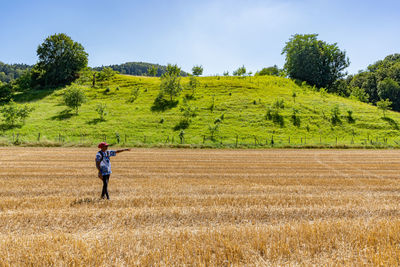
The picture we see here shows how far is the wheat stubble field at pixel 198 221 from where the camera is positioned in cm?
536

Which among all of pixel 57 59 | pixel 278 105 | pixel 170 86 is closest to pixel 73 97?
pixel 170 86

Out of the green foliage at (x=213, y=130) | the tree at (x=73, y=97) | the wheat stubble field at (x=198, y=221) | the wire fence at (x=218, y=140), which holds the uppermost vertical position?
the tree at (x=73, y=97)

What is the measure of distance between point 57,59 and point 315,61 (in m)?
107

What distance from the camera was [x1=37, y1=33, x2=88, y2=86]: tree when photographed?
86.9 meters

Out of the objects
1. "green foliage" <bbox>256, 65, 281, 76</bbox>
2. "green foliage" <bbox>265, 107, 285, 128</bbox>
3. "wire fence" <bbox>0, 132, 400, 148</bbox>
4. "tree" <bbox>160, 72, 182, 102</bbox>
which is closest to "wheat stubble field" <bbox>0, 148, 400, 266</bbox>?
"wire fence" <bbox>0, 132, 400, 148</bbox>

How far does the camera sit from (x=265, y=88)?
81562 millimetres

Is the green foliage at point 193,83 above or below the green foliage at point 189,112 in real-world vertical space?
above

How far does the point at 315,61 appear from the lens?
9669 centimetres

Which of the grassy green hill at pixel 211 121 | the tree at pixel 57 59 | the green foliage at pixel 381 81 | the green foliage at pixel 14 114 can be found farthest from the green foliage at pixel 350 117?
the tree at pixel 57 59

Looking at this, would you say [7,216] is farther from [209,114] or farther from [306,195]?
[209,114]

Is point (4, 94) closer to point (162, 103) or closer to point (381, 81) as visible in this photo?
point (162, 103)

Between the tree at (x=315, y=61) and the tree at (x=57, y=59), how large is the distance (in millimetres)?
93625

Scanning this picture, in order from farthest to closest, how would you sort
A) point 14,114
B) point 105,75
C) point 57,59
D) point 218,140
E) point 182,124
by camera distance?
point 105,75
point 57,59
point 182,124
point 14,114
point 218,140

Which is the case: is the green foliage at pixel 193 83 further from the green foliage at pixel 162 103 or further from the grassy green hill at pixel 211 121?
the green foliage at pixel 162 103
